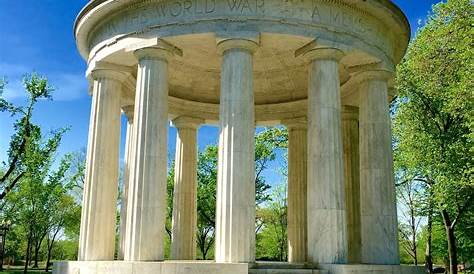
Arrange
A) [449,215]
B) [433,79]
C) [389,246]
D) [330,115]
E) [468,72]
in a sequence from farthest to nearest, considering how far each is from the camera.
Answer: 1. [449,215]
2. [433,79]
3. [468,72]
4. [389,246]
5. [330,115]

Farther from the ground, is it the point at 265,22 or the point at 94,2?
the point at 94,2

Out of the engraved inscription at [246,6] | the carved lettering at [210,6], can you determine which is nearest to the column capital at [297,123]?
the engraved inscription at [246,6]

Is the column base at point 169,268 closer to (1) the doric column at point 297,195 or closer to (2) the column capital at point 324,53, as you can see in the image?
(2) the column capital at point 324,53

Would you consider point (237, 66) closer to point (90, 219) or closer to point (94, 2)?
point (94, 2)

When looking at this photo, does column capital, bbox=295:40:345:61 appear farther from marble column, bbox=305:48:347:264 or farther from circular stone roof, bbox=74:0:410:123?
circular stone roof, bbox=74:0:410:123

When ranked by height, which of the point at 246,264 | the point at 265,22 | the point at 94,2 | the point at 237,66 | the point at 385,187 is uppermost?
the point at 94,2

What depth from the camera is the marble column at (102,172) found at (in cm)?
3550

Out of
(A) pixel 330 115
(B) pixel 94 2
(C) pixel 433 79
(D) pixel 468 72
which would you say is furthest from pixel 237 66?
(C) pixel 433 79

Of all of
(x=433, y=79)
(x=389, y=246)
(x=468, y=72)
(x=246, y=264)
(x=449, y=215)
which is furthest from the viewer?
(x=449, y=215)

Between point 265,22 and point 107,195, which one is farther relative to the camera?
point 107,195

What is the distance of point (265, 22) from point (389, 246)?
17.8 meters

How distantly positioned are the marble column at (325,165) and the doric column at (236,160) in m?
4.34

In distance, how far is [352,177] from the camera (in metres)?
44.2

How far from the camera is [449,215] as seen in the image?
6291 centimetres
